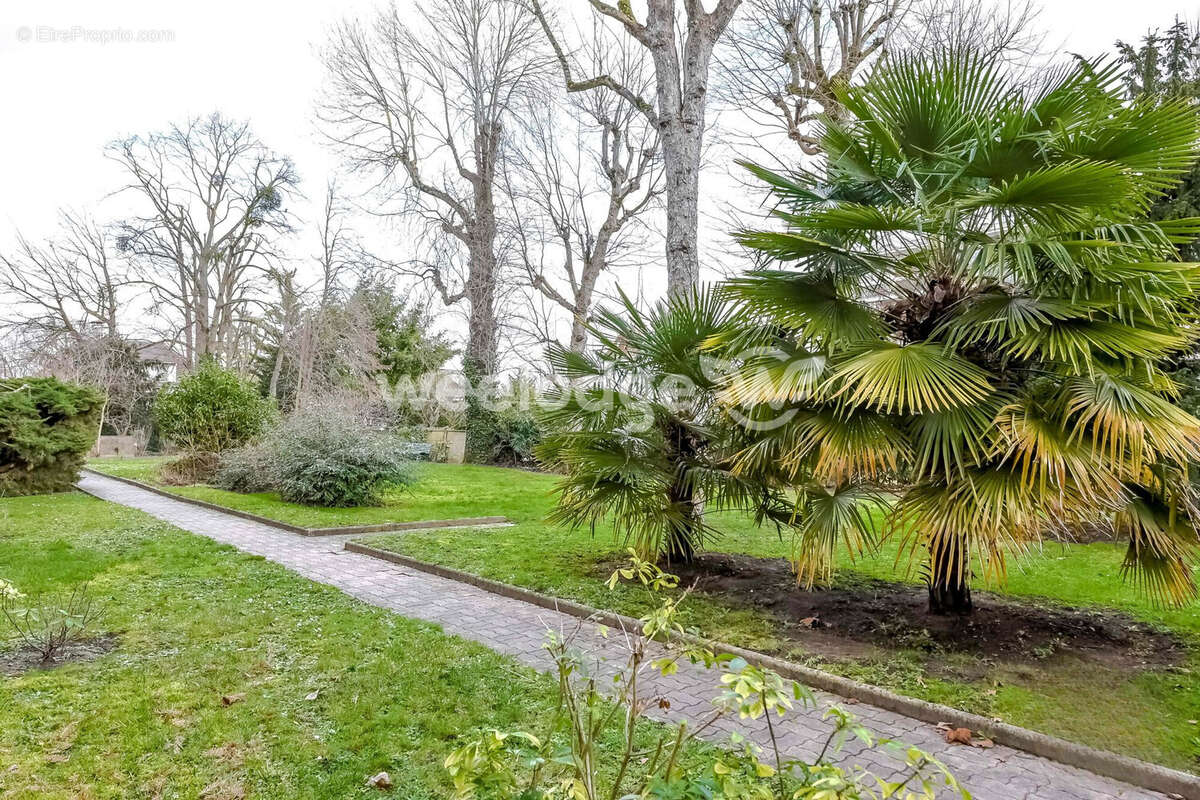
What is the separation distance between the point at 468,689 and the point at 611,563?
3282 mm

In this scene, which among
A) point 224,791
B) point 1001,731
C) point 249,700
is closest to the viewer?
point 224,791

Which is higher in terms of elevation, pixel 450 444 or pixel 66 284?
pixel 66 284

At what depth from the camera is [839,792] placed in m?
1.20

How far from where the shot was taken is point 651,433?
5.71 m

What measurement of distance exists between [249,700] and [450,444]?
631 inches

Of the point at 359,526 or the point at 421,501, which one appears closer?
the point at 359,526

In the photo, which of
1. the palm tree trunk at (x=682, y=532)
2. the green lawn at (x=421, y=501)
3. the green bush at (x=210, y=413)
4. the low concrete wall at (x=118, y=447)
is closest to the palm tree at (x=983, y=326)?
the palm tree trunk at (x=682, y=532)

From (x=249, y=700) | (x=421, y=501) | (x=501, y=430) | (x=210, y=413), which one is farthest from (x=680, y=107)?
(x=501, y=430)

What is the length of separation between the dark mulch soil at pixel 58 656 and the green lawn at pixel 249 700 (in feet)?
0.20

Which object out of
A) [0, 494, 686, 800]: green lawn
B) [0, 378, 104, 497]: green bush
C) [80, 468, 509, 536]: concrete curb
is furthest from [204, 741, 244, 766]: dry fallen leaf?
[0, 378, 104, 497]: green bush

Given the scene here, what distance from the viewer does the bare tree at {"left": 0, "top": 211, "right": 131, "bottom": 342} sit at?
20.7 metres

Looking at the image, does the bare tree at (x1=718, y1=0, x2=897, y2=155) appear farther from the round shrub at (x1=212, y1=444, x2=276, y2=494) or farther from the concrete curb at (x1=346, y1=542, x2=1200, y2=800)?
the round shrub at (x1=212, y1=444, x2=276, y2=494)

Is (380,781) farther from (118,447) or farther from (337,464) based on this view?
(118,447)

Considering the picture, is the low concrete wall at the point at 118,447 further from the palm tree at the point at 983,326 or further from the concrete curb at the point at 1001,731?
the palm tree at the point at 983,326
